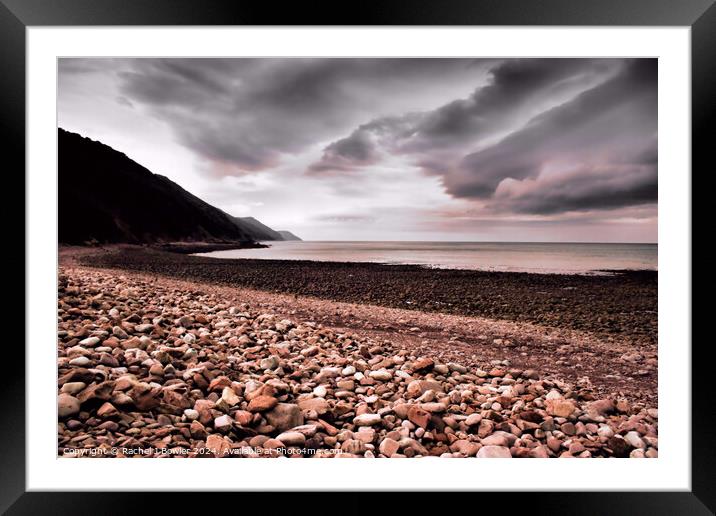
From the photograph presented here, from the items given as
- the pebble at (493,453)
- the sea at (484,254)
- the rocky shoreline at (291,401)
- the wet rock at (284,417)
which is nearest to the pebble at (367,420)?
the rocky shoreline at (291,401)

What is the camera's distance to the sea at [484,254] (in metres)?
2.82

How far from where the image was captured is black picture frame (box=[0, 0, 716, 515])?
1.17m

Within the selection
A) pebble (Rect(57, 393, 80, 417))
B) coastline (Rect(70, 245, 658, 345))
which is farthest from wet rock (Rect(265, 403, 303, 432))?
coastline (Rect(70, 245, 658, 345))

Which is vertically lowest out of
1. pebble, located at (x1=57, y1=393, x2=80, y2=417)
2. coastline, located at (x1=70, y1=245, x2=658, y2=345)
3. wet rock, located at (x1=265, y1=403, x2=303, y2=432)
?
wet rock, located at (x1=265, y1=403, x2=303, y2=432)

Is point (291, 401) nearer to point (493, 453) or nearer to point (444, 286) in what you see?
point (493, 453)

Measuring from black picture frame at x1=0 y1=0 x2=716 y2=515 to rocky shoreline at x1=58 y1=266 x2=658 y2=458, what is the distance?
156mm

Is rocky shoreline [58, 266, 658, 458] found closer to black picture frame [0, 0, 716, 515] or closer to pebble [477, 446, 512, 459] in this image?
pebble [477, 446, 512, 459]
